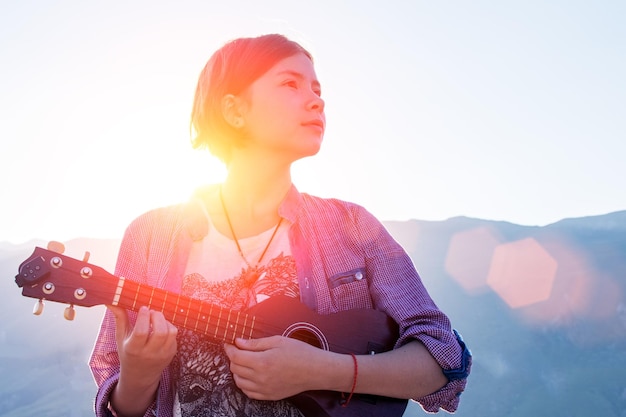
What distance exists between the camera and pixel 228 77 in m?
2.89

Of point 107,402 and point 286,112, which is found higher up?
point 286,112

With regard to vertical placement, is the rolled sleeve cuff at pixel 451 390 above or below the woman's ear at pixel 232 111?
below

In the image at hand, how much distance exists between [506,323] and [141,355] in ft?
246

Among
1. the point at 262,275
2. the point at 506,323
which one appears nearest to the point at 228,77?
the point at 262,275

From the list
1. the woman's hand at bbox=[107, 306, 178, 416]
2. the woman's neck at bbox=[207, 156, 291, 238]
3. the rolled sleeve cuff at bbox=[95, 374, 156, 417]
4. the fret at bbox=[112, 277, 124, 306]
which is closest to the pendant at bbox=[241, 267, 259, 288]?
the woman's neck at bbox=[207, 156, 291, 238]

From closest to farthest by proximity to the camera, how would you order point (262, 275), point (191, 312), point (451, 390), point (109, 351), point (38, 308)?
1. point (38, 308)
2. point (191, 312)
3. point (451, 390)
4. point (109, 351)
5. point (262, 275)

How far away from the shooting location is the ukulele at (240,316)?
6.64ft

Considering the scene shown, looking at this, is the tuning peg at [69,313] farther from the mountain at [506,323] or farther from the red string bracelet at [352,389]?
the mountain at [506,323]

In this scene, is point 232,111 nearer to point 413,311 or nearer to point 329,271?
point 329,271

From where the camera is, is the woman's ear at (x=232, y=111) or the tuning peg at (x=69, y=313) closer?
the tuning peg at (x=69, y=313)

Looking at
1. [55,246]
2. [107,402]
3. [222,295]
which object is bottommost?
[107,402]

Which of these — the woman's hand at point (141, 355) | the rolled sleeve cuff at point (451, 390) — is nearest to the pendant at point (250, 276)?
the woman's hand at point (141, 355)

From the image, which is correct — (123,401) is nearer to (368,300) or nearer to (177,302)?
(177,302)

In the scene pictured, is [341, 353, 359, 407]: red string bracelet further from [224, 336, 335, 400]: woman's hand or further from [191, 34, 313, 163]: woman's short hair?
[191, 34, 313, 163]: woman's short hair
